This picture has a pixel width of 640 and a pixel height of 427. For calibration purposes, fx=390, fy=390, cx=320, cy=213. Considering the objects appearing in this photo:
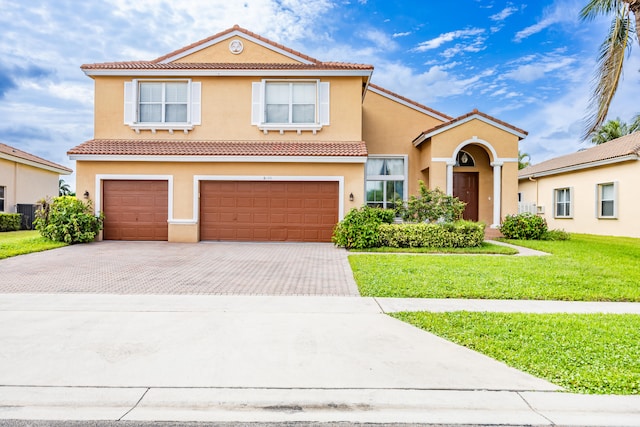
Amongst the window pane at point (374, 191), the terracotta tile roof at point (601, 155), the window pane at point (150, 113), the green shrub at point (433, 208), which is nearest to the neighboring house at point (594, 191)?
the terracotta tile roof at point (601, 155)

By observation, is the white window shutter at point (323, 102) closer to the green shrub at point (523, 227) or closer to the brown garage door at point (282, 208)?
the brown garage door at point (282, 208)

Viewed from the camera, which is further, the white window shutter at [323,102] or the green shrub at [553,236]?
the green shrub at [553,236]

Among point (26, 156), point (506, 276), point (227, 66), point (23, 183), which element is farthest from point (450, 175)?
point (26, 156)

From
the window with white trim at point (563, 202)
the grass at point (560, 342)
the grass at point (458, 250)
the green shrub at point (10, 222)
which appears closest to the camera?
the grass at point (560, 342)

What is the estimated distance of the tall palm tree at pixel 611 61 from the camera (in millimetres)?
10070

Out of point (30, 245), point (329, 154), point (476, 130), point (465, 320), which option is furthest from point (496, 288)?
point (30, 245)

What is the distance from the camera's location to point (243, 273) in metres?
8.95

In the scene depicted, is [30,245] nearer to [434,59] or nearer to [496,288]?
[496,288]

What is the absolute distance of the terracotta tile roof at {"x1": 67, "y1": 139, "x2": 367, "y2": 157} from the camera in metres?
14.8

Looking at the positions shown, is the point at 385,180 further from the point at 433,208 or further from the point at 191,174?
the point at 191,174

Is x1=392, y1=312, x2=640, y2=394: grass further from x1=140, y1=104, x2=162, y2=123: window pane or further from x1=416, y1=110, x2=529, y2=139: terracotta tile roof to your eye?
x1=140, y1=104, x2=162, y2=123: window pane

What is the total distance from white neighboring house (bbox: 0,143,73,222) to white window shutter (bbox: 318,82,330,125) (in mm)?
17591

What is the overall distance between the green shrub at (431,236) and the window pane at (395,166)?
18.8 feet

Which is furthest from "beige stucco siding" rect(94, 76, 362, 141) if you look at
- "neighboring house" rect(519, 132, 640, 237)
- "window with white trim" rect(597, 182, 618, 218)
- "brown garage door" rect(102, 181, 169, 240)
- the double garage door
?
"window with white trim" rect(597, 182, 618, 218)
